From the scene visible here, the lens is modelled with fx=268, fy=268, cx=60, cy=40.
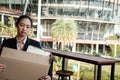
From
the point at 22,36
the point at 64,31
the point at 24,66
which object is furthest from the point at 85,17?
the point at 24,66

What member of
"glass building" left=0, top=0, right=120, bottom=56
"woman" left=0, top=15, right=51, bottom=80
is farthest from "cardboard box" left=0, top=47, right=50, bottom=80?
"glass building" left=0, top=0, right=120, bottom=56

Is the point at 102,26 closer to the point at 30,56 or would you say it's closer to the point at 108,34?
the point at 108,34

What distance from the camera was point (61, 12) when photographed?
63.6 feet

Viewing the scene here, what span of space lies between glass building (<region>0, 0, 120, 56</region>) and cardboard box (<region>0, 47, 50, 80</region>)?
1668 centimetres

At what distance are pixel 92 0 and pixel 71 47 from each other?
3905 mm

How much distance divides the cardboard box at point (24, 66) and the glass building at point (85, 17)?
1668 centimetres

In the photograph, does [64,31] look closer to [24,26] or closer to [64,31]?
[64,31]

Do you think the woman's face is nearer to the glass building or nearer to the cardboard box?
the cardboard box

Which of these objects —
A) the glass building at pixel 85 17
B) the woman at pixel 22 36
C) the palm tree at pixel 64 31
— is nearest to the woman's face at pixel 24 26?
the woman at pixel 22 36

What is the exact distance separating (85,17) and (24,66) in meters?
19.0

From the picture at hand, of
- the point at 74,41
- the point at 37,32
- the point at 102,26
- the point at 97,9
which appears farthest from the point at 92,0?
the point at 37,32

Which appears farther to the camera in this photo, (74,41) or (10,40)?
(74,41)

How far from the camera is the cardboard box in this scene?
121 cm

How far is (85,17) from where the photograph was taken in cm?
2006
